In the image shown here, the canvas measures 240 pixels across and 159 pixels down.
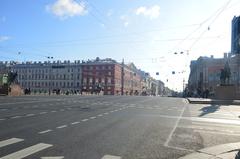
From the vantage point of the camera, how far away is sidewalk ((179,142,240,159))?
→ 32.2 ft

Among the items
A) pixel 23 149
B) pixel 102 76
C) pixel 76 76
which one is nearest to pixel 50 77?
pixel 76 76

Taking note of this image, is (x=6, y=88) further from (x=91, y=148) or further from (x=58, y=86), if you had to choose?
(x=58, y=86)

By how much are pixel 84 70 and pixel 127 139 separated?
499 feet

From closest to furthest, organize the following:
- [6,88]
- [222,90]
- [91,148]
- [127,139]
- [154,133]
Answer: [91,148]
[127,139]
[154,133]
[222,90]
[6,88]

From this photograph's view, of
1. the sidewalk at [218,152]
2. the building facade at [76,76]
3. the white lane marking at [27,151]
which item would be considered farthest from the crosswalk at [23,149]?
the building facade at [76,76]

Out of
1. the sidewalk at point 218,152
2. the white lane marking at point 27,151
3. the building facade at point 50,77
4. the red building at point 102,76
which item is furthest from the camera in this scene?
the building facade at point 50,77

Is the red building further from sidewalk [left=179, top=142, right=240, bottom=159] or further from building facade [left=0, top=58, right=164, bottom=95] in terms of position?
sidewalk [left=179, top=142, right=240, bottom=159]

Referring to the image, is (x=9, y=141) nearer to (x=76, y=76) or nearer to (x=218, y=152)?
(x=218, y=152)

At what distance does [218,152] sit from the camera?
10.6m

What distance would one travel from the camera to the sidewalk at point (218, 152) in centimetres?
981

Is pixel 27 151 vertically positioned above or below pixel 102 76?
below

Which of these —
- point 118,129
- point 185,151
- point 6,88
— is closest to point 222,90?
point 6,88

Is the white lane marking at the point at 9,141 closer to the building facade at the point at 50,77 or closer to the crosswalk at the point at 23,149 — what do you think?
the crosswalk at the point at 23,149

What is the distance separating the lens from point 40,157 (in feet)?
29.7
